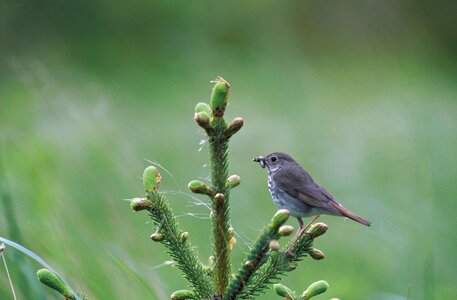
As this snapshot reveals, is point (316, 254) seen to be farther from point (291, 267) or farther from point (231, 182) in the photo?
point (231, 182)

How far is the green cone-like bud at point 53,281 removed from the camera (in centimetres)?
188

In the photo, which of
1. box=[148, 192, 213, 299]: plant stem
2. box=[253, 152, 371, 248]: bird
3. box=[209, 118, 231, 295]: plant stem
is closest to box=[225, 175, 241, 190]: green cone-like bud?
box=[209, 118, 231, 295]: plant stem

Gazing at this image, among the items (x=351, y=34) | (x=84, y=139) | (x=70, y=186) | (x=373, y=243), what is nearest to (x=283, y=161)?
(x=373, y=243)

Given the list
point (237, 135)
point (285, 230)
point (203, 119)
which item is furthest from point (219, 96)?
point (237, 135)

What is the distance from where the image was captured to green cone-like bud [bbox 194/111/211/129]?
74.7 inches

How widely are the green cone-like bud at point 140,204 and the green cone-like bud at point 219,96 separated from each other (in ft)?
0.74

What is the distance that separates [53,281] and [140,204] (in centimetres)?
23

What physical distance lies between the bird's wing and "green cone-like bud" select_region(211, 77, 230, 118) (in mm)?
477

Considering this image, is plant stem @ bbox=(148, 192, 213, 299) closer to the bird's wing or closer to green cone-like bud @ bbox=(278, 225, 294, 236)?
green cone-like bud @ bbox=(278, 225, 294, 236)

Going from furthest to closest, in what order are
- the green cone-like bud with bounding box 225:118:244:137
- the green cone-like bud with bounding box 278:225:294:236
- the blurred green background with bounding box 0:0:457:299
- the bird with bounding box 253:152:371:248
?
the blurred green background with bounding box 0:0:457:299
the bird with bounding box 253:152:371:248
the green cone-like bud with bounding box 225:118:244:137
the green cone-like bud with bounding box 278:225:294:236

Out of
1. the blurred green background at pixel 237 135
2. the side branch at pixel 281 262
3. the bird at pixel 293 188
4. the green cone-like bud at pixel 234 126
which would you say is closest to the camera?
the green cone-like bud at pixel 234 126

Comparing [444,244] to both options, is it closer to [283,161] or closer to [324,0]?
[283,161]

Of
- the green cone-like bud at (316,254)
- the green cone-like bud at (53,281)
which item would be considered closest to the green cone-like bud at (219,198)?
the green cone-like bud at (316,254)

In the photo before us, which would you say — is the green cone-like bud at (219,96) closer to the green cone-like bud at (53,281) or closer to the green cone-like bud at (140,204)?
the green cone-like bud at (140,204)
